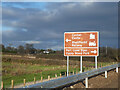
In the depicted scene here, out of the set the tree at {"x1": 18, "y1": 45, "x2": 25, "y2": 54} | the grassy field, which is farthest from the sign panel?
the tree at {"x1": 18, "y1": 45, "x2": 25, "y2": 54}

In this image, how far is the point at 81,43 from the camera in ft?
68.0

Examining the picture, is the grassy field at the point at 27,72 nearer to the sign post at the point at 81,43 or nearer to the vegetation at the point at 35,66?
the vegetation at the point at 35,66

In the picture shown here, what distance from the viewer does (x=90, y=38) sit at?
67.3 feet

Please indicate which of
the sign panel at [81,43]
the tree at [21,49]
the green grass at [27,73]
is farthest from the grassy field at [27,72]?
the tree at [21,49]

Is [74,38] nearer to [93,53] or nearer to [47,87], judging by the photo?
[93,53]

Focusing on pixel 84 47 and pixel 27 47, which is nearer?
pixel 84 47

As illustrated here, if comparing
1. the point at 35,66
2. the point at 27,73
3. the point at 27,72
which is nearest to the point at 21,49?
the point at 35,66

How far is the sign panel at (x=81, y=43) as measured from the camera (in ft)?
67.3

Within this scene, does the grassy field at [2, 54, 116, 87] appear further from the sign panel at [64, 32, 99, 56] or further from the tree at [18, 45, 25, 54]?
the tree at [18, 45, 25, 54]

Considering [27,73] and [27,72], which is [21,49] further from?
[27,73]

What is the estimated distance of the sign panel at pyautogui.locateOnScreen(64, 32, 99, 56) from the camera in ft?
67.3

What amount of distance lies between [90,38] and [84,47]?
108cm

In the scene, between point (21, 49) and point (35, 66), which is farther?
point (21, 49)

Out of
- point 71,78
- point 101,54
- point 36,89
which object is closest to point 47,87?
point 36,89
